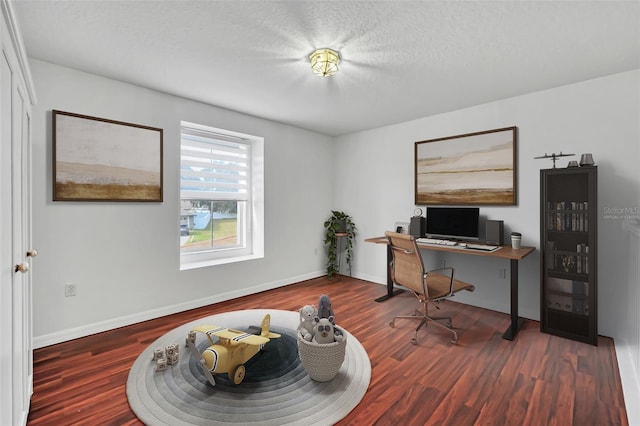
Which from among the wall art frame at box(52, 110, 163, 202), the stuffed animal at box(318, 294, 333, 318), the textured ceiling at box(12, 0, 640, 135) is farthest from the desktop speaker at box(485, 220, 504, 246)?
the wall art frame at box(52, 110, 163, 202)

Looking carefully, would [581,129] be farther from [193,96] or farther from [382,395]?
[193,96]

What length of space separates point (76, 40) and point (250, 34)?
133 centimetres

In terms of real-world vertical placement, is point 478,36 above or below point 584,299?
above

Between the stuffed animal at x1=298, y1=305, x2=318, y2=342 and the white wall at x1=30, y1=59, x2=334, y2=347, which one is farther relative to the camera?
the white wall at x1=30, y1=59, x2=334, y2=347

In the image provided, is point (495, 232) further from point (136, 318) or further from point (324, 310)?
point (136, 318)

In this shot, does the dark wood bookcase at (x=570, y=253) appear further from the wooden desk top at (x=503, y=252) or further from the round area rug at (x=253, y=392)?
the round area rug at (x=253, y=392)

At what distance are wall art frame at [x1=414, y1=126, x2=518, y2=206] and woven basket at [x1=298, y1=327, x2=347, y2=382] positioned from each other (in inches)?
102

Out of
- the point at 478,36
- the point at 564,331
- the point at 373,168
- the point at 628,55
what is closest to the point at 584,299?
the point at 564,331

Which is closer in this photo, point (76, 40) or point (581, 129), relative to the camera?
point (76, 40)

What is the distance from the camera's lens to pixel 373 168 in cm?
471

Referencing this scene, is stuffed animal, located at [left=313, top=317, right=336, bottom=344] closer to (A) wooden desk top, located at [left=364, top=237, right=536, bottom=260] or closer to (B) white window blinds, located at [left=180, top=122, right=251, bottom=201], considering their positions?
(A) wooden desk top, located at [left=364, top=237, right=536, bottom=260]

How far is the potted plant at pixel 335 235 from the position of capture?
4.96 meters

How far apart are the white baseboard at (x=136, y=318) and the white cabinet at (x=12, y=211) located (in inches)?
42.7

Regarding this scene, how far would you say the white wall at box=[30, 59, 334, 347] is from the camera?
8.54 feet
